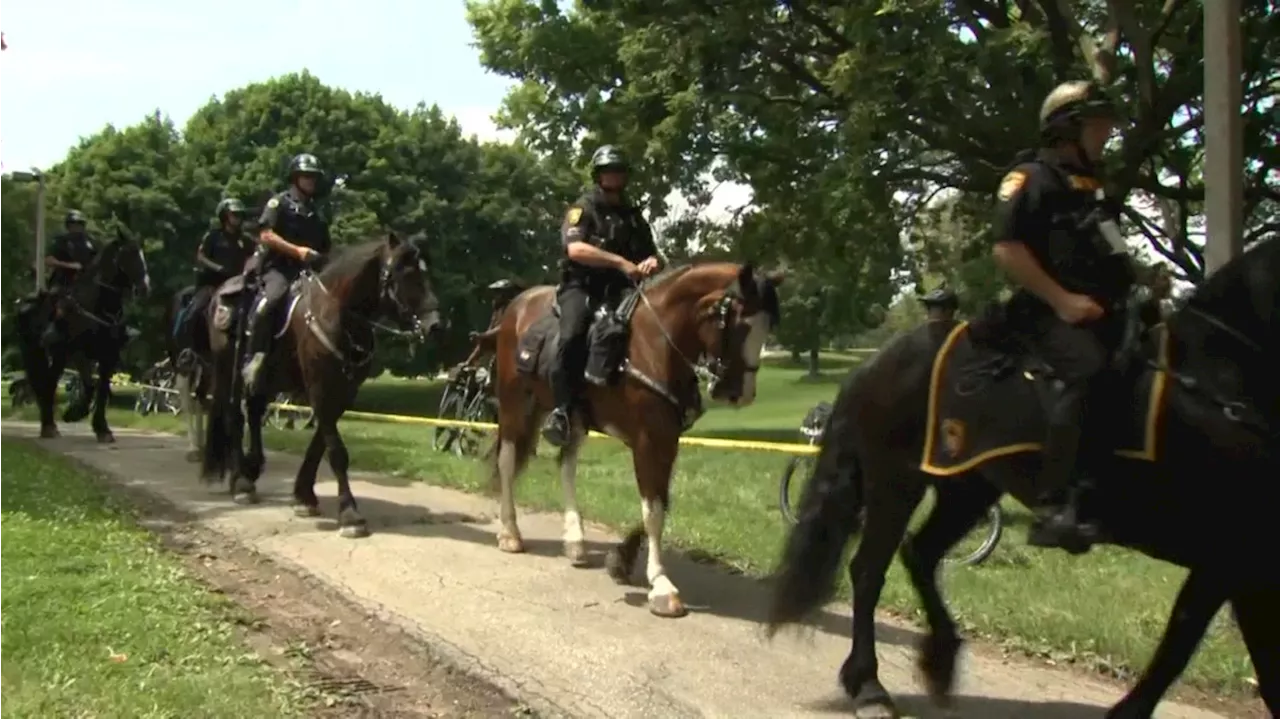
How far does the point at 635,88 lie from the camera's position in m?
19.2

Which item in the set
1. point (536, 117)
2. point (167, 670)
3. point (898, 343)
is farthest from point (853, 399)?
point (536, 117)

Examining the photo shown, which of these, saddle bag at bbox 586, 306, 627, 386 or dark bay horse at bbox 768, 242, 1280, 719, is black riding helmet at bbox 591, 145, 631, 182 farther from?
dark bay horse at bbox 768, 242, 1280, 719

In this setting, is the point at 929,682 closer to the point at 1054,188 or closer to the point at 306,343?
the point at 1054,188

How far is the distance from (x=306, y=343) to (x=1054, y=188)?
709cm

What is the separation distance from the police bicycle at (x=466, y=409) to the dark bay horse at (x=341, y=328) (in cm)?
660

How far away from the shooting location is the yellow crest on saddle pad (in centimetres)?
521

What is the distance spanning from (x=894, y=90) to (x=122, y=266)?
10125 millimetres

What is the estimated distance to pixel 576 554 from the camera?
8.73 m

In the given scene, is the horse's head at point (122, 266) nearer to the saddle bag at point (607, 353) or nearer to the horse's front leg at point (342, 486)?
the horse's front leg at point (342, 486)

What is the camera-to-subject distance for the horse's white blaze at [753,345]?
712 cm

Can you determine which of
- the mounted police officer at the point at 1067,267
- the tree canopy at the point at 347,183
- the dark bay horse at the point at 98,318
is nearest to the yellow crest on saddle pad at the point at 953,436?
the mounted police officer at the point at 1067,267

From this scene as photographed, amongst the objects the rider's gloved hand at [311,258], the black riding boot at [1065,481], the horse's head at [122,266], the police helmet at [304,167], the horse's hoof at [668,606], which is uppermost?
the police helmet at [304,167]

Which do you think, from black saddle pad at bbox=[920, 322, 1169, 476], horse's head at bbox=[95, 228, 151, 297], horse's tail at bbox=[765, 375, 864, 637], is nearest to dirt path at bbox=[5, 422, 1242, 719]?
horse's tail at bbox=[765, 375, 864, 637]

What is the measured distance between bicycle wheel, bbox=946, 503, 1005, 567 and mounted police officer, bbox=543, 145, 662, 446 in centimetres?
283
